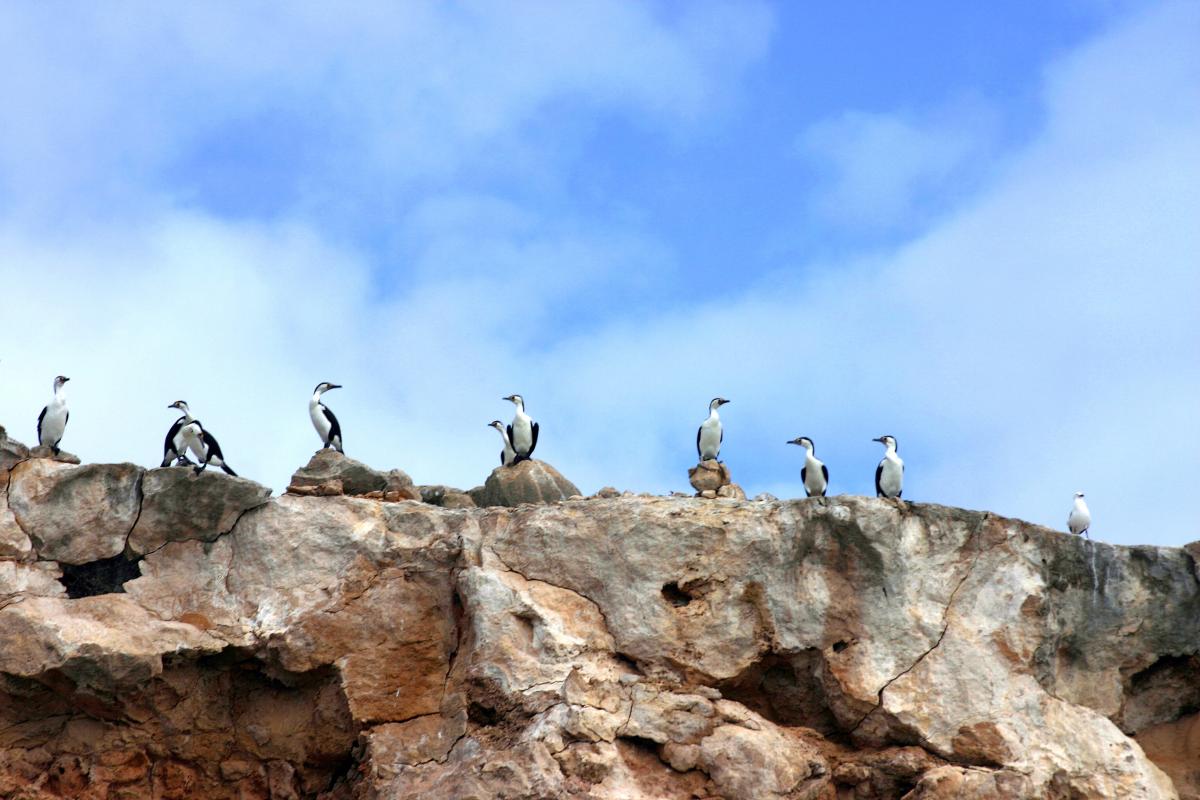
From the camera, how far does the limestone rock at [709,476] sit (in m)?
21.5

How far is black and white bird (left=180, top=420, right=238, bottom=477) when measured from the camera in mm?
22000

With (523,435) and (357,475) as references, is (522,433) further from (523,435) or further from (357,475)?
(357,475)

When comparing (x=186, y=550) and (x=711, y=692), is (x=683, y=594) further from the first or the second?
(x=186, y=550)

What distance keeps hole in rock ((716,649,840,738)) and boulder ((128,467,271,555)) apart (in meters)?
5.98

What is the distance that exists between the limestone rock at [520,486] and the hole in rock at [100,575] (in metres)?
4.69

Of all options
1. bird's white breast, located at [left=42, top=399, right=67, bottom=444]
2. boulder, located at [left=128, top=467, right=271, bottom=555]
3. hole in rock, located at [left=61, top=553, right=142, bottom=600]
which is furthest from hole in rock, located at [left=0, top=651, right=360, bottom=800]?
bird's white breast, located at [left=42, top=399, right=67, bottom=444]

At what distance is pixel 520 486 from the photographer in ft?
70.3

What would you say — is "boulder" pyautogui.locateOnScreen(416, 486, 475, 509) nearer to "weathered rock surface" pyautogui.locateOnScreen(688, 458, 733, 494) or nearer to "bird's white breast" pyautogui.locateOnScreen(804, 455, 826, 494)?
"weathered rock surface" pyautogui.locateOnScreen(688, 458, 733, 494)

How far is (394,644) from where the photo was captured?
1894cm

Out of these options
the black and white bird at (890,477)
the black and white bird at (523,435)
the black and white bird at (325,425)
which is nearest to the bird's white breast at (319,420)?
the black and white bird at (325,425)

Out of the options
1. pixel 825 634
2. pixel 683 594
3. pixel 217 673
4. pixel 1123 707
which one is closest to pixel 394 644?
pixel 217 673

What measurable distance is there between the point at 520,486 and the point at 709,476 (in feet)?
8.04

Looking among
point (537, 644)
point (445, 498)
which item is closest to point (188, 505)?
point (445, 498)

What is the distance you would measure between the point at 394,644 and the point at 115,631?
3073 millimetres
